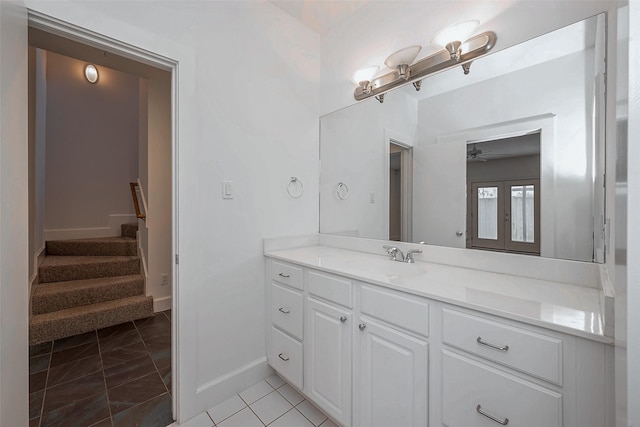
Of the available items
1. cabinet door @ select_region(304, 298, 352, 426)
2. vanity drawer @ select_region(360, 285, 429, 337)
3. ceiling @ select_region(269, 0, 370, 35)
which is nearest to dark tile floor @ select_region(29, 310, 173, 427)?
cabinet door @ select_region(304, 298, 352, 426)

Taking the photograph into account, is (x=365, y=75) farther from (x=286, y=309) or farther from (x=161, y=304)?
(x=161, y=304)

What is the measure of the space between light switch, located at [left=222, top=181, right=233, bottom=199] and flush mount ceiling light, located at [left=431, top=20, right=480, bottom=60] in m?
1.45

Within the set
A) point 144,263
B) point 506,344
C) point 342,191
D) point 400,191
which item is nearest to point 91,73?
point 144,263

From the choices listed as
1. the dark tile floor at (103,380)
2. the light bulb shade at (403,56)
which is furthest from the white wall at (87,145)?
the light bulb shade at (403,56)

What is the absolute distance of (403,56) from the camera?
5.19ft

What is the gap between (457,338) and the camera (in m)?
0.94

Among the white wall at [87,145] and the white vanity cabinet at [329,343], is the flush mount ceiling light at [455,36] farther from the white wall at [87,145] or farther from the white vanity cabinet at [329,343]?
the white wall at [87,145]

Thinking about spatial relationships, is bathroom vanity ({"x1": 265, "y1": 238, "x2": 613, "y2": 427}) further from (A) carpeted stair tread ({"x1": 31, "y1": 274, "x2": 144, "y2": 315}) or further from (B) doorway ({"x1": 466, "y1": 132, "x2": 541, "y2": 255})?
(A) carpeted stair tread ({"x1": 31, "y1": 274, "x2": 144, "y2": 315})

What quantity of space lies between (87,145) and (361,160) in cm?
422

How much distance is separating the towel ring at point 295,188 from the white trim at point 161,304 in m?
1.99

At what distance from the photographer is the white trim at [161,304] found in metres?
2.82

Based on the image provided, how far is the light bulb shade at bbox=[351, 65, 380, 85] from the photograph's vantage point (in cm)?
182

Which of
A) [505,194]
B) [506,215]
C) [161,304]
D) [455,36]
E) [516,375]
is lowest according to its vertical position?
[161,304]

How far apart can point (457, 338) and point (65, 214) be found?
16.1 ft
